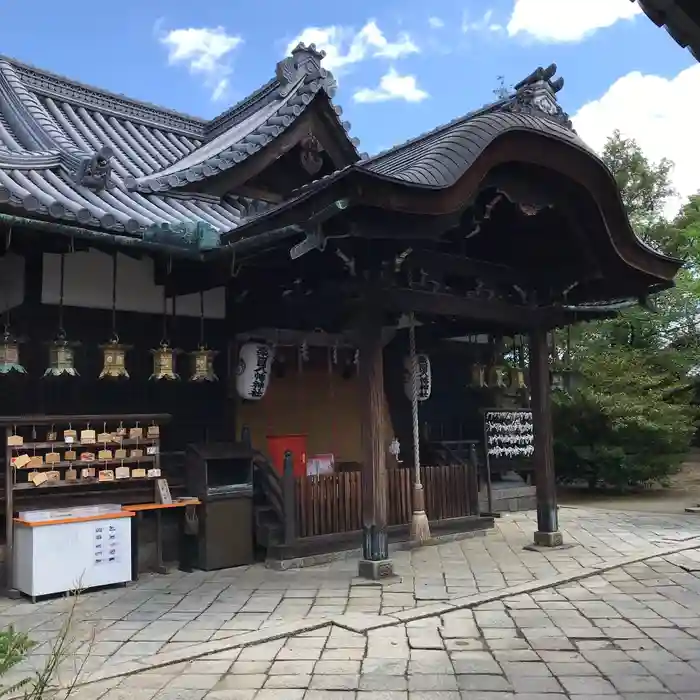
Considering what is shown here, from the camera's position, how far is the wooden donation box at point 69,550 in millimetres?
6805

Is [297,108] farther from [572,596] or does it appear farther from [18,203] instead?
[572,596]

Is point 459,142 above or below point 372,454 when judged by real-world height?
above

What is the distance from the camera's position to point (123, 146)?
11641 millimetres

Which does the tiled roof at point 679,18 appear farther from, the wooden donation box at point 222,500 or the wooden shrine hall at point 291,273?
the wooden donation box at point 222,500

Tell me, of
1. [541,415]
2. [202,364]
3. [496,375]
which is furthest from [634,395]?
[202,364]

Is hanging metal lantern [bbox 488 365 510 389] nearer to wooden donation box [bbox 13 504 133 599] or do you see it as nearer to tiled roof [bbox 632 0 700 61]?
wooden donation box [bbox 13 504 133 599]

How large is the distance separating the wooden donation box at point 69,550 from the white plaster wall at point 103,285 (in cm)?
251

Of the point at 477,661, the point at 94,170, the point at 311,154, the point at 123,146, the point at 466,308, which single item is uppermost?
the point at 123,146

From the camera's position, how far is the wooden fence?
8.50m

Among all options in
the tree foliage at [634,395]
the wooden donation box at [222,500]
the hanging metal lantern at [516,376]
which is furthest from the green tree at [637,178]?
the wooden donation box at [222,500]

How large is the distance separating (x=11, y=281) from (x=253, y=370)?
10.1 feet

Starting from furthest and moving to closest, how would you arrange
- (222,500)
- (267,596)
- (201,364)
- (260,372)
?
(260,372)
(201,364)
(222,500)
(267,596)

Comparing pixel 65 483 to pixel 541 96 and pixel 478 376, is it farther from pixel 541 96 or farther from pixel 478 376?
pixel 541 96

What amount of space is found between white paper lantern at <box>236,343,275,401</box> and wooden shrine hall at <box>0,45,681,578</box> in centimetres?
3
